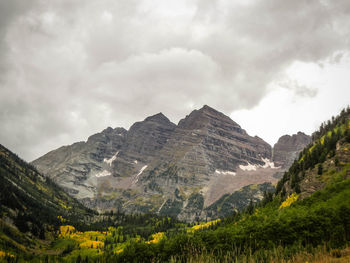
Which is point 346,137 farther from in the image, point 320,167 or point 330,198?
point 330,198

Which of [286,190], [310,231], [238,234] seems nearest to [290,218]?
[310,231]

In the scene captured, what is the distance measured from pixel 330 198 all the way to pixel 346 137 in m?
55.6

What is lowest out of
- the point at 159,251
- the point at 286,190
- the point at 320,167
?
the point at 159,251

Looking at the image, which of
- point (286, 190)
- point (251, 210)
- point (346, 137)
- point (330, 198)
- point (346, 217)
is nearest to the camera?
point (346, 217)

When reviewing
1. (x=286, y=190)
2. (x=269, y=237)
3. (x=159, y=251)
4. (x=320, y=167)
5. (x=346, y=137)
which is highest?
(x=346, y=137)

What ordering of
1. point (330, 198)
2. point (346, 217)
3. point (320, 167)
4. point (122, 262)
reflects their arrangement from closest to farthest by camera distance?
point (346, 217)
point (330, 198)
point (122, 262)
point (320, 167)

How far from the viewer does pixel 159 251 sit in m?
94.2

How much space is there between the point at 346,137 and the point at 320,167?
2390cm

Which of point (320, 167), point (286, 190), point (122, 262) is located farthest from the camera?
point (286, 190)

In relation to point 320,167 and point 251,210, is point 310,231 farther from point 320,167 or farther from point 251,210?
point 251,210

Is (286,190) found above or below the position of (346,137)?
below

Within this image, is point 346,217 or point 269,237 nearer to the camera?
point 346,217

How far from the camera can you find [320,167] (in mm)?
121000

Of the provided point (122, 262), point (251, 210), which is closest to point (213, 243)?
point (122, 262)
